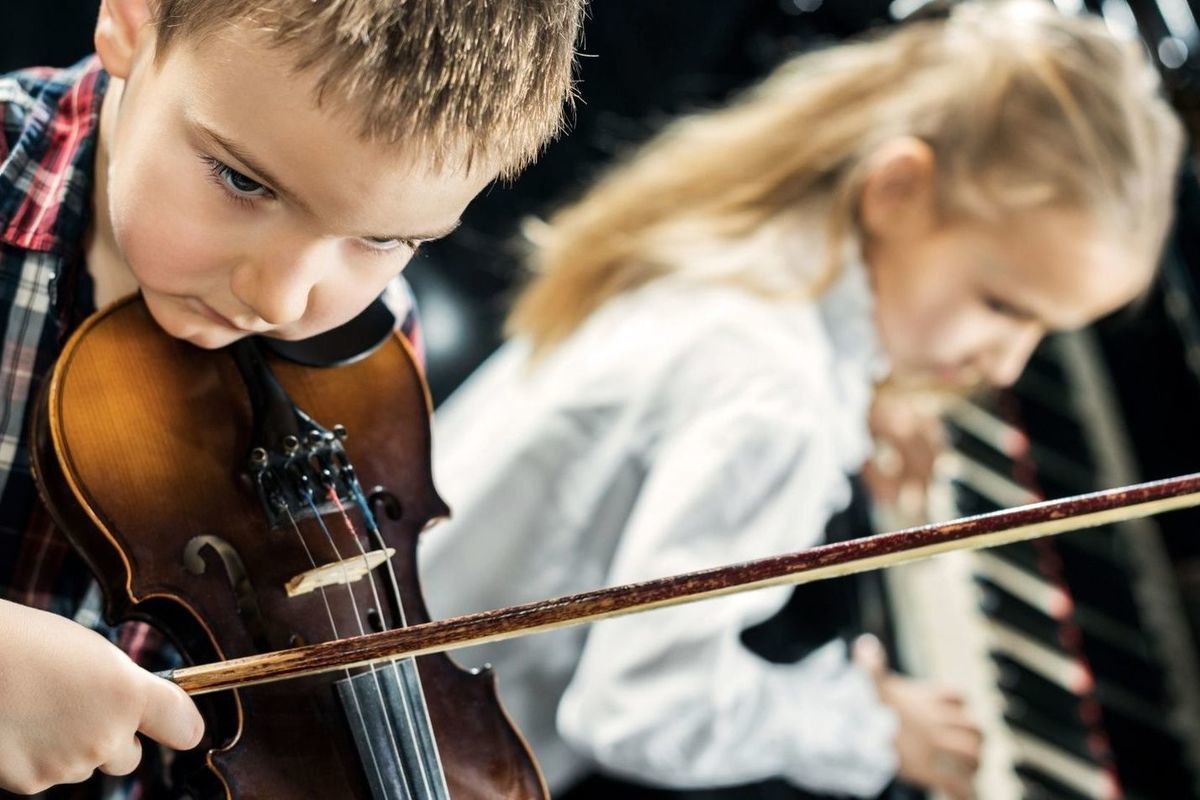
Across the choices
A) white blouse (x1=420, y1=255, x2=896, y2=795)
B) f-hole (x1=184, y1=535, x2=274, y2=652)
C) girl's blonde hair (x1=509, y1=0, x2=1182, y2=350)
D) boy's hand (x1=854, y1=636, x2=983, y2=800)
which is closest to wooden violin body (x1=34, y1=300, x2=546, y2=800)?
f-hole (x1=184, y1=535, x2=274, y2=652)

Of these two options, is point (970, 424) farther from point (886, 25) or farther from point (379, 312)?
point (379, 312)

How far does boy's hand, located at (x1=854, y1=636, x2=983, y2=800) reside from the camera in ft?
4.75

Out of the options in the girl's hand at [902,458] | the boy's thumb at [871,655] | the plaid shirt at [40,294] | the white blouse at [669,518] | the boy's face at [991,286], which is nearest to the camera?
the plaid shirt at [40,294]

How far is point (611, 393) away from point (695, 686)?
0.32m

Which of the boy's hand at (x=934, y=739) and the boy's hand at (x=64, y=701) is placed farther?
the boy's hand at (x=934, y=739)

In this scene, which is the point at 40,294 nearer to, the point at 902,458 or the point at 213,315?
the point at 213,315

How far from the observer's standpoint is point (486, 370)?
170cm

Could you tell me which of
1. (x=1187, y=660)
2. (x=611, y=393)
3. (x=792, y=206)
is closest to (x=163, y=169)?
(x=611, y=393)

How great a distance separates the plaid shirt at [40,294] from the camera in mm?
720

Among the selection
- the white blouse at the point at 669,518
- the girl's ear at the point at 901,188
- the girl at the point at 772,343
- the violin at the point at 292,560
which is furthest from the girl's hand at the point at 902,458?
the violin at the point at 292,560

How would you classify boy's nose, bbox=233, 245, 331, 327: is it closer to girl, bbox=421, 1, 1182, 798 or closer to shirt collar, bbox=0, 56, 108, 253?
shirt collar, bbox=0, 56, 108, 253

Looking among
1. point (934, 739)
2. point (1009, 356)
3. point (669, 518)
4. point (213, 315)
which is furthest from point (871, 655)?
point (213, 315)

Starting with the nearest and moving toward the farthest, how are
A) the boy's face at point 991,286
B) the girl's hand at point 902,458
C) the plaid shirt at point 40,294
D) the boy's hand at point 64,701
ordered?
the boy's hand at point 64,701 → the plaid shirt at point 40,294 → the boy's face at point 991,286 → the girl's hand at point 902,458

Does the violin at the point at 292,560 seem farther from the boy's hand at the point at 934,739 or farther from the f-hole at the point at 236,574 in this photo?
the boy's hand at the point at 934,739
